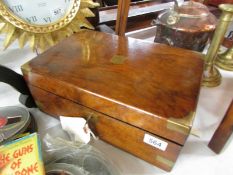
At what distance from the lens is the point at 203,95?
607 mm

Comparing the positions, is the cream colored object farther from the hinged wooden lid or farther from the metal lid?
the metal lid

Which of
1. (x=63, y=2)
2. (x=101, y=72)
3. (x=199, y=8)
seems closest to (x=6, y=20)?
(x=63, y=2)

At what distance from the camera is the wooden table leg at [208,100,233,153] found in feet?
1.29

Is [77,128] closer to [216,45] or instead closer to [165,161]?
[165,161]

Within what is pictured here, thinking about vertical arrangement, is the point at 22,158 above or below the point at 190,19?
below

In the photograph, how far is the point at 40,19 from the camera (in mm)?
497

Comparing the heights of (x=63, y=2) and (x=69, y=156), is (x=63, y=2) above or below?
above

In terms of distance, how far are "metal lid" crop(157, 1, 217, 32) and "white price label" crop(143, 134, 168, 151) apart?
0.37 meters

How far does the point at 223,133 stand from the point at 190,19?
0.36m

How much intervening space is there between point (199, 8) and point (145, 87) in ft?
1.30

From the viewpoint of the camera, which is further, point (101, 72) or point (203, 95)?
point (203, 95)

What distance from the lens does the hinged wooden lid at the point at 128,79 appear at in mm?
344

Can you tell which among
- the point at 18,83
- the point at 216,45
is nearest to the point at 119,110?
the point at 18,83

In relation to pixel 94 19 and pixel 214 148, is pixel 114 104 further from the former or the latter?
pixel 94 19
